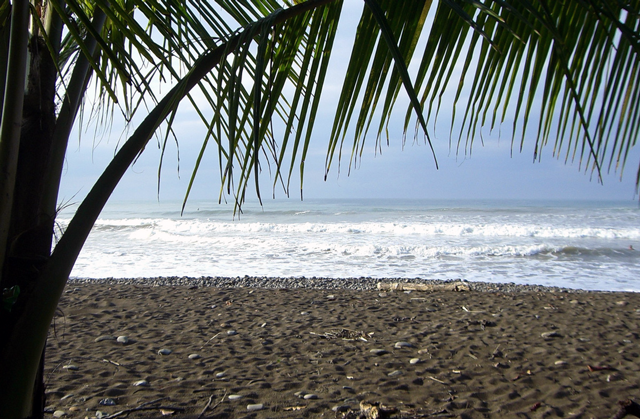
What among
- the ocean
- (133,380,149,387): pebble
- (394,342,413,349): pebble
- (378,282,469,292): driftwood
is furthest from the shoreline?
(133,380,149,387): pebble

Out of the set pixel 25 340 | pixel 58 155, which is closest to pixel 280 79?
pixel 58 155

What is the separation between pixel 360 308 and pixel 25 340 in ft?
14.9

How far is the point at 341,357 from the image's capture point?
349cm

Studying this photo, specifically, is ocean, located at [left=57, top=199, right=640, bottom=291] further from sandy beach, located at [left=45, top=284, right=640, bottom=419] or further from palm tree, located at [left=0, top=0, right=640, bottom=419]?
→ palm tree, located at [left=0, top=0, right=640, bottom=419]

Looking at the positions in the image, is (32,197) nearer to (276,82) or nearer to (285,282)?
(276,82)

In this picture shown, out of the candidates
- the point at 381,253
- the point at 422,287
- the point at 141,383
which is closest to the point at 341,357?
the point at 141,383

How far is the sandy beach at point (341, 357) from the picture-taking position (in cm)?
260

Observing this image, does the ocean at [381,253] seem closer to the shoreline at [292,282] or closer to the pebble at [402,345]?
the shoreline at [292,282]

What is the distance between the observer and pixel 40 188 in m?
1.26

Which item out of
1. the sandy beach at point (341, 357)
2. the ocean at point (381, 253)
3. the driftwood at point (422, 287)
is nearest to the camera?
the sandy beach at point (341, 357)

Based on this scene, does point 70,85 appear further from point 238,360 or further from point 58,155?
point 238,360

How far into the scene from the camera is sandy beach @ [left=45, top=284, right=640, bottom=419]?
260 cm

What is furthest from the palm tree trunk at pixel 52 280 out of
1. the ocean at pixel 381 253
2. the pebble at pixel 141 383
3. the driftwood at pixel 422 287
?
the driftwood at pixel 422 287

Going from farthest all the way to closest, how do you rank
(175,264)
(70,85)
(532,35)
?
1. (175,264)
2. (70,85)
3. (532,35)
